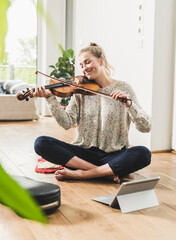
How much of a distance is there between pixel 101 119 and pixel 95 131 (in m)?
0.08

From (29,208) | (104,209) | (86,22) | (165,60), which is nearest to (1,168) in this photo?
(29,208)

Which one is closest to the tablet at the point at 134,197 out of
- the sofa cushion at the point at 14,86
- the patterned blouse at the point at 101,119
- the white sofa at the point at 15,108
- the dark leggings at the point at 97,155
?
the dark leggings at the point at 97,155

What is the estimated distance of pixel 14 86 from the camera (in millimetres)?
5281

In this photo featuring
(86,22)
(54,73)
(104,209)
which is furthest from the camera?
(54,73)

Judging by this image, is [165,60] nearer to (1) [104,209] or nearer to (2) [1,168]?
(1) [104,209]

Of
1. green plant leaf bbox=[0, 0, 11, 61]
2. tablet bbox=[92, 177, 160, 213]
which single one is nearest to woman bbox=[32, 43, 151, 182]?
tablet bbox=[92, 177, 160, 213]

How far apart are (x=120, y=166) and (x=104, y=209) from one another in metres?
0.38

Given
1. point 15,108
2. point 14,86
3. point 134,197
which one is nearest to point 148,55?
point 134,197

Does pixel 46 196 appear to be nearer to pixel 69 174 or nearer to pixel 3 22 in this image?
pixel 69 174

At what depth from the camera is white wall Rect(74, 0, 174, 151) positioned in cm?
285

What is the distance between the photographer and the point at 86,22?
154 inches

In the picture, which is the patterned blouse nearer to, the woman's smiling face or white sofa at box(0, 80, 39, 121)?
the woman's smiling face

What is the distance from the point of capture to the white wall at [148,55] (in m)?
2.85

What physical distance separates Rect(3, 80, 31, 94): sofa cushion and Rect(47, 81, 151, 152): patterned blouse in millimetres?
3141
